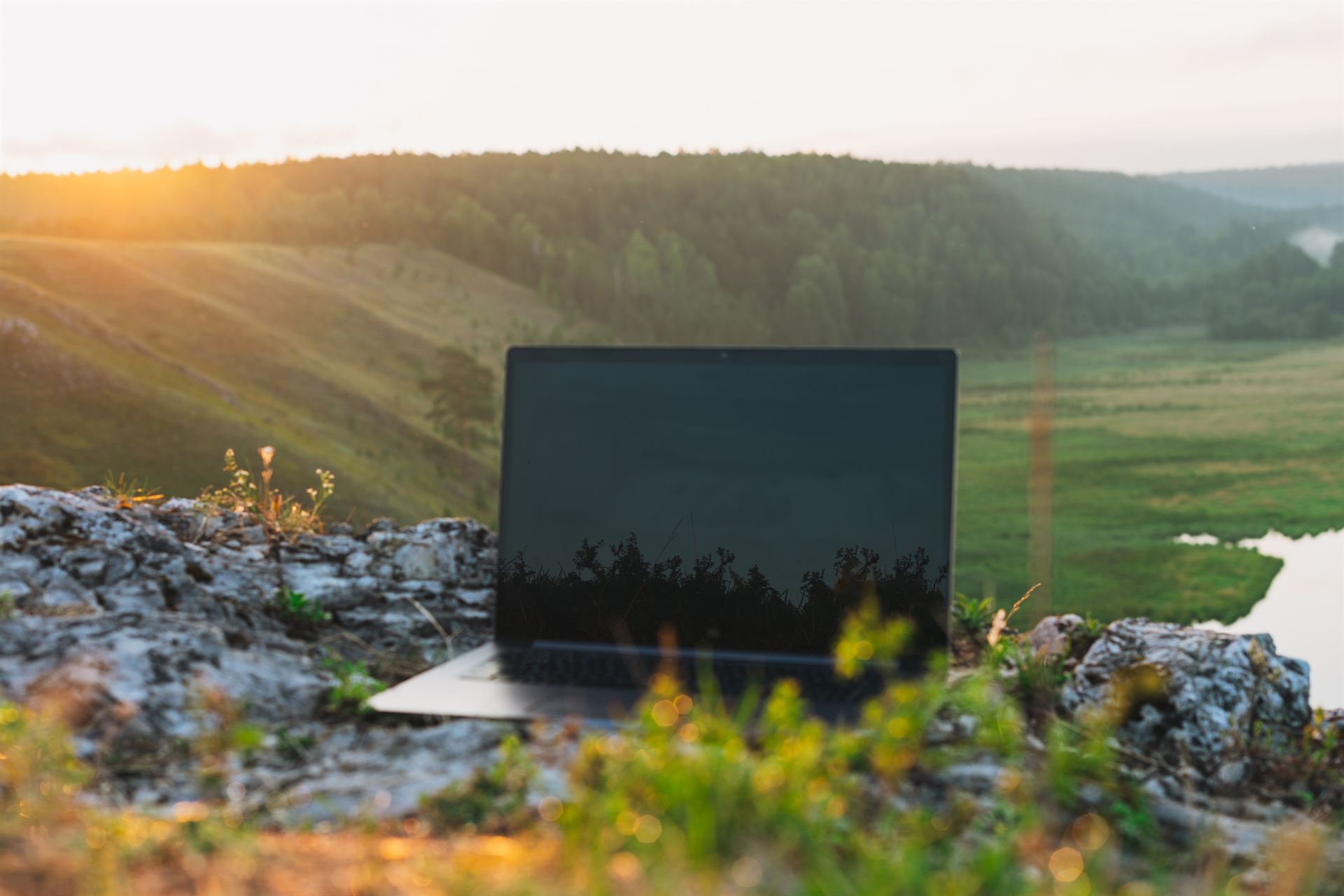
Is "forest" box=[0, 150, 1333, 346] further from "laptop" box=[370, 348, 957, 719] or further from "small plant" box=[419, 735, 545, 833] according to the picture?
"small plant" box=[419, 735, 545, 833]

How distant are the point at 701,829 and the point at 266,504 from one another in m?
3.39

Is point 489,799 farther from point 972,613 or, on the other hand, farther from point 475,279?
point 475,279

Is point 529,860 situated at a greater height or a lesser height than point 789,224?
lesser

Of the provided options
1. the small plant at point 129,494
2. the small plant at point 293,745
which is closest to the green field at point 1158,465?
the small plant at point 129,494

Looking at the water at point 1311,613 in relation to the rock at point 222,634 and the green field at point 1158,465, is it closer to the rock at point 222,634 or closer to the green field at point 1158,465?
the green field at point 1158,465

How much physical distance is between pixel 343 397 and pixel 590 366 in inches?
1069

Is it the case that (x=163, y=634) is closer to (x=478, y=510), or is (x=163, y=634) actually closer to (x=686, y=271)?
(x=478, y=510)

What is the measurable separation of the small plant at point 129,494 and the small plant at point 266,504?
0.64 feet

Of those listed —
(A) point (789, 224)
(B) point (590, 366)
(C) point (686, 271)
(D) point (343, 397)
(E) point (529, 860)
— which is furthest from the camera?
(A) point (789, 224)

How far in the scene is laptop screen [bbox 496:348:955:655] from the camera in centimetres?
271

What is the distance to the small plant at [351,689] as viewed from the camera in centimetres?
262

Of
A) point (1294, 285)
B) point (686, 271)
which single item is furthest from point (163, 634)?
point (1294, 285)

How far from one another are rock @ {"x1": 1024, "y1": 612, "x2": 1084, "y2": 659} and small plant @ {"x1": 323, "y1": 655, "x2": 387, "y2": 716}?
1.86 metres

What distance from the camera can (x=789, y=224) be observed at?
54.5 m
